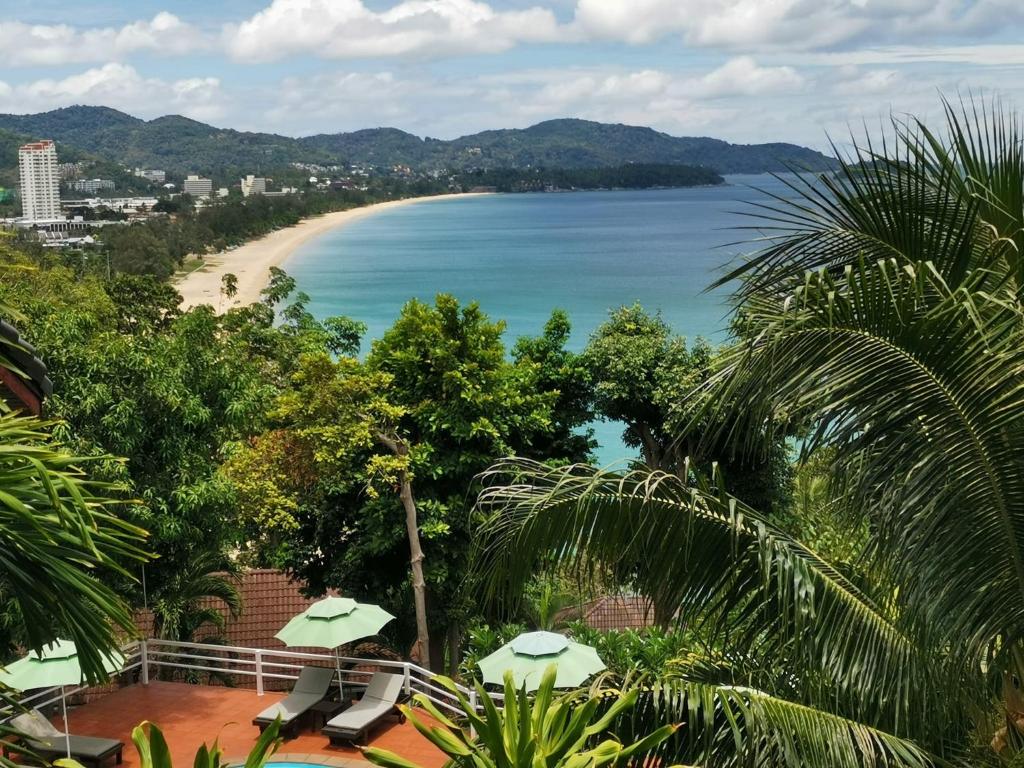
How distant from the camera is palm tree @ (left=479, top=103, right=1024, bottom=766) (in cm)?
363

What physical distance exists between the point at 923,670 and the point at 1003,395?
3.74 feet

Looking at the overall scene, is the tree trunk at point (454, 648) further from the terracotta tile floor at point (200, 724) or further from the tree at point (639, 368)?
the tree at point (639, 368)

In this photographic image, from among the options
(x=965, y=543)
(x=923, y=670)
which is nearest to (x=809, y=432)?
(x=965, y=543)

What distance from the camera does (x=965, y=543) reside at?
3727mm

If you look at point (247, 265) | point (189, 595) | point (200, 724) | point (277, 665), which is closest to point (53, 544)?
point (200, 724)

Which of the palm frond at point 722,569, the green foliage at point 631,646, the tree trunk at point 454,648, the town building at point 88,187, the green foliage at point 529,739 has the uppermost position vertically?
the palm frond at point 722,569

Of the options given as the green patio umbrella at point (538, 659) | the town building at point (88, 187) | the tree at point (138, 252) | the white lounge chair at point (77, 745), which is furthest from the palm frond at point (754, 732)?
the town building at point (88, 187)

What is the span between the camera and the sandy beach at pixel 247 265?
75.4 metres

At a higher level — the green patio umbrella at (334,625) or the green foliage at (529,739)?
the green foliage at (529,739)

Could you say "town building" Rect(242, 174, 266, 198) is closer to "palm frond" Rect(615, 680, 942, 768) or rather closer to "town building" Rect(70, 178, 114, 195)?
"town building" Rect(70, 178, 114, 195)

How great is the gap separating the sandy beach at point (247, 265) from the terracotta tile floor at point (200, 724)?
122 ft

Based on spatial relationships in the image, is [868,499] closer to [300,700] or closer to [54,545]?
[54,545]

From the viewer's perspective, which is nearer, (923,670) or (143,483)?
(923,670)

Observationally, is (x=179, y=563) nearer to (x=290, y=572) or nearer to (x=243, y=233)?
(x=290, y=572)
